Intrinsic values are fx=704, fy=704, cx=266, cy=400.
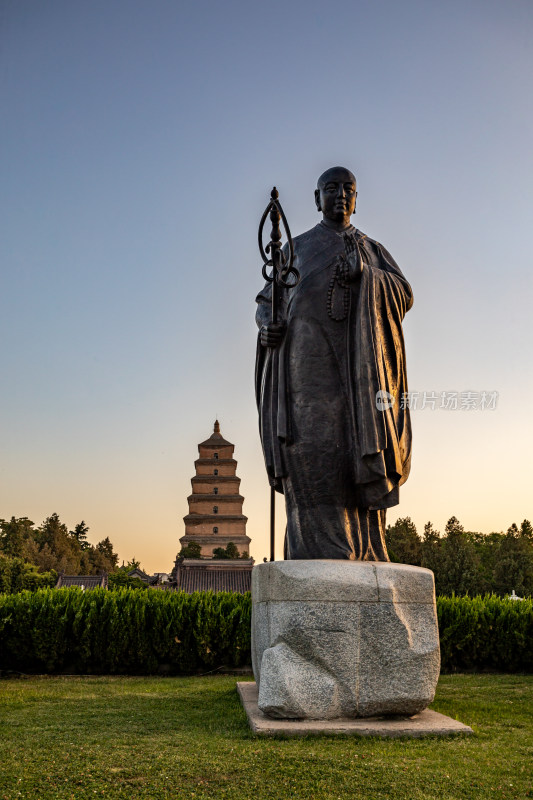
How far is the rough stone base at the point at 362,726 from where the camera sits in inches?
160

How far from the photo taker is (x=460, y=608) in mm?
9914

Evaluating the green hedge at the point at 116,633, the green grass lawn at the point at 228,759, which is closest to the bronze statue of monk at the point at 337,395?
the green grass lawn at the point at 228,759

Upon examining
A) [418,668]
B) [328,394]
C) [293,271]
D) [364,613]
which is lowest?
[418,668]

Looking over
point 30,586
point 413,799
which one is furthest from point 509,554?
point 413,799

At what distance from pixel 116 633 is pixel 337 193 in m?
6.50

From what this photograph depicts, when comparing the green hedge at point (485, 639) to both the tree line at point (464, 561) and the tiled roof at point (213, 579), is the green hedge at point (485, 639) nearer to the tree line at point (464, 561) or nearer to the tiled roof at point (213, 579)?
the tiled roof at point (213, 579)

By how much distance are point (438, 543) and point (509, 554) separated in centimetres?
539

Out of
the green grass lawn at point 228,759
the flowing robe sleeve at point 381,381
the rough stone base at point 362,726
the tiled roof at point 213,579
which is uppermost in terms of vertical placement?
the flowing robe sleeve at point 381,381

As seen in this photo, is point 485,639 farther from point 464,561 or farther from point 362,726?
point 464,561

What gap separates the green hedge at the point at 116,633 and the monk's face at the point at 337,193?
596cm

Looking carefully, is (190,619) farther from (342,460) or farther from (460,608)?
(342,460)

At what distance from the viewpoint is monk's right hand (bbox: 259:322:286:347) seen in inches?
213

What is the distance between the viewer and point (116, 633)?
9.27m

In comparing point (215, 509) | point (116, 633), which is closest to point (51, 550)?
point (215, 509)
